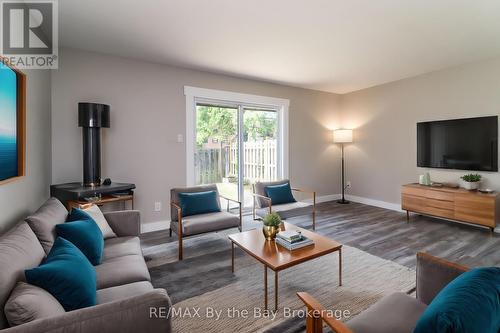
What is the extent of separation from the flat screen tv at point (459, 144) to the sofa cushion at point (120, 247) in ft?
15.3

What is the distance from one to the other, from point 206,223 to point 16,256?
5.87 feet

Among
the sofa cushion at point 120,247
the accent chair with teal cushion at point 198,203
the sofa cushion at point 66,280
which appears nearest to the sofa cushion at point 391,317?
the sofa cushion at point 66,280

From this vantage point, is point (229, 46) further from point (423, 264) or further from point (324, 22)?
point (423, 264)

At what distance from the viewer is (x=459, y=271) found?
4.24 ft

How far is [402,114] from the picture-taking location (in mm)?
4688

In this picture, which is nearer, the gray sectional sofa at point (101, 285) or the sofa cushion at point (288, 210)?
the gray sectional sofa at point (101, 285)

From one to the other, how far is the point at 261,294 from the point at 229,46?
280 centimetres

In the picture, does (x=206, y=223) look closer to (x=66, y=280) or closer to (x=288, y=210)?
(x=288, y=210)

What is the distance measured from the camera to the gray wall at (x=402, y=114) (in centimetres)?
376

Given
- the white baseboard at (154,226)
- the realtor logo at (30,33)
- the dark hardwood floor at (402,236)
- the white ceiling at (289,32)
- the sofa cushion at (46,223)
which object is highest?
the white ceiling at (289,32)

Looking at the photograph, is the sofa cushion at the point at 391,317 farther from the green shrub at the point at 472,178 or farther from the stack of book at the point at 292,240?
the green shrub at the point at 472,178

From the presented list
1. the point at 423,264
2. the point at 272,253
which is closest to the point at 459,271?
the point at 423,264

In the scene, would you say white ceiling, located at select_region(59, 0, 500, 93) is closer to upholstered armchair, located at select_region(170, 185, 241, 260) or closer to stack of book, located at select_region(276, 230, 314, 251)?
upholstered armchair, located at select_region(170, 185, 241, 260)

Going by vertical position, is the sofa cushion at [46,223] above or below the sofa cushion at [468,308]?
above
